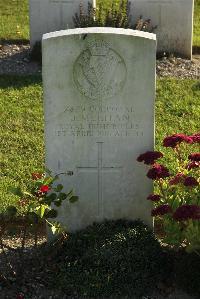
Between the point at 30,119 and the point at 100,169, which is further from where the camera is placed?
the point at 30,119

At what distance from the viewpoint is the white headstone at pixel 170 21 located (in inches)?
405

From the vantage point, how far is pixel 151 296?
4.90m

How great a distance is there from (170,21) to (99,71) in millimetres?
5603

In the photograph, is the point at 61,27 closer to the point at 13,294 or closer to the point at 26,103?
Result: the point at 26,103

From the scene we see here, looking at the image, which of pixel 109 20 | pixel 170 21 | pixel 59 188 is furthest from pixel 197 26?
pixel 59 188

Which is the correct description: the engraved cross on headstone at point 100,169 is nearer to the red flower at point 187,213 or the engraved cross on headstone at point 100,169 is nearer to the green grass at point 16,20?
the red flower at point 187,213

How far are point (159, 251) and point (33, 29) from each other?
20.4 feet

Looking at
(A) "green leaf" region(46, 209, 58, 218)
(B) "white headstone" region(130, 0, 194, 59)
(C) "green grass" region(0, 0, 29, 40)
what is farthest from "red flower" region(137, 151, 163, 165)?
(C) "green grass" region(0, 0, 29, 40)

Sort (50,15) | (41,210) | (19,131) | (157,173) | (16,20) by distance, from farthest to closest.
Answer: (16,20) → (50,15) → (19,131) → (157,173) → (41,210)

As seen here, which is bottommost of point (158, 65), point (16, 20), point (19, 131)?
point (19, 131)

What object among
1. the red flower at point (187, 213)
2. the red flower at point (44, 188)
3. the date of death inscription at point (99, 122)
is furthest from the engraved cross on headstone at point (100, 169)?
the red flower at point (187, 213)

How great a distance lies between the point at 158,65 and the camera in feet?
32.7

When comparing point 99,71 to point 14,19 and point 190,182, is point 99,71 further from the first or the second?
point 14,19

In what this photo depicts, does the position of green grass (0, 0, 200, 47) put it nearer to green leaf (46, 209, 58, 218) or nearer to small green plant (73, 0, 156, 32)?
small green plant (73, 0, 156, 32)
